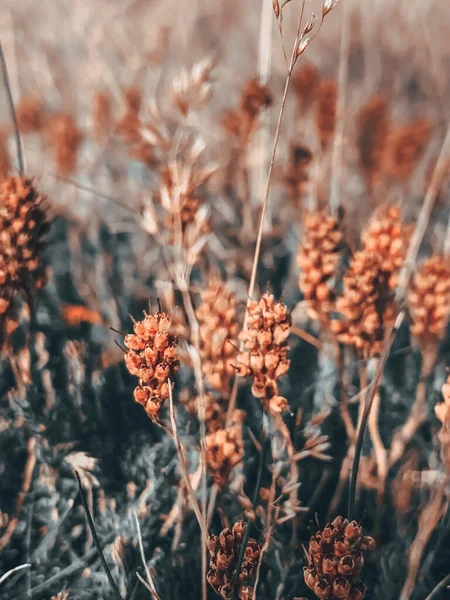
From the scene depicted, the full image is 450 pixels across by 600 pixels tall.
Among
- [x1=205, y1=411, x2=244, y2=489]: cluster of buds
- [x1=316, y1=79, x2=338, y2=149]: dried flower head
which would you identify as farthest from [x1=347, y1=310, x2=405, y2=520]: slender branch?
[x1=316, y1=79, x2=338, y2=149]: dried flower head

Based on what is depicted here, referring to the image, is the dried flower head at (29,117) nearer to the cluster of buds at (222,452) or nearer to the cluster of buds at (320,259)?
the cluster of buds at (320,259)

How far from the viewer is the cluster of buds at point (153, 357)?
1.96ft

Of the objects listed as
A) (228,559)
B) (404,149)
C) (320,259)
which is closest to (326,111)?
(404,149)

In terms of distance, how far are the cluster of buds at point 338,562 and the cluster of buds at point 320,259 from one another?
1.30 feet

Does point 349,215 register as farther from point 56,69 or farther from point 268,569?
point 56,69

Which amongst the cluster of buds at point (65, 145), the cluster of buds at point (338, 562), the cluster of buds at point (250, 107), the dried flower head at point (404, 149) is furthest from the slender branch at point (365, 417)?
the cluster of buds at point (65, 145)

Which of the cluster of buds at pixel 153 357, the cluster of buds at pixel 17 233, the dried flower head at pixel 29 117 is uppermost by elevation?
the dried flower head at pixel 29 117

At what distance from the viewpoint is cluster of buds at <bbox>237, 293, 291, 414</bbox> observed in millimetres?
606

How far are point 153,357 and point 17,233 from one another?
0.35m

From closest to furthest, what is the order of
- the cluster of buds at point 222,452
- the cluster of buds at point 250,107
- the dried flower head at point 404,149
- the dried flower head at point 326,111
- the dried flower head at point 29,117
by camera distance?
the cluster of buds at point 222,452, the cluster of buds at point 250,107, the dried flower head at point 326,111, the dried flower head at point 404,149, the dried flower head at point 29,117

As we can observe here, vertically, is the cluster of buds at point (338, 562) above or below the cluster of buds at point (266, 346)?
below

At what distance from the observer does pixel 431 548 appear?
36.1 inches

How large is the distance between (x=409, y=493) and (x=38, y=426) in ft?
2.12

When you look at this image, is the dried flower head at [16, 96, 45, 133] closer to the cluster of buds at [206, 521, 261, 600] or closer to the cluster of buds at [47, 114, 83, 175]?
the cluster of buds at [47, 114, 83, 175]
